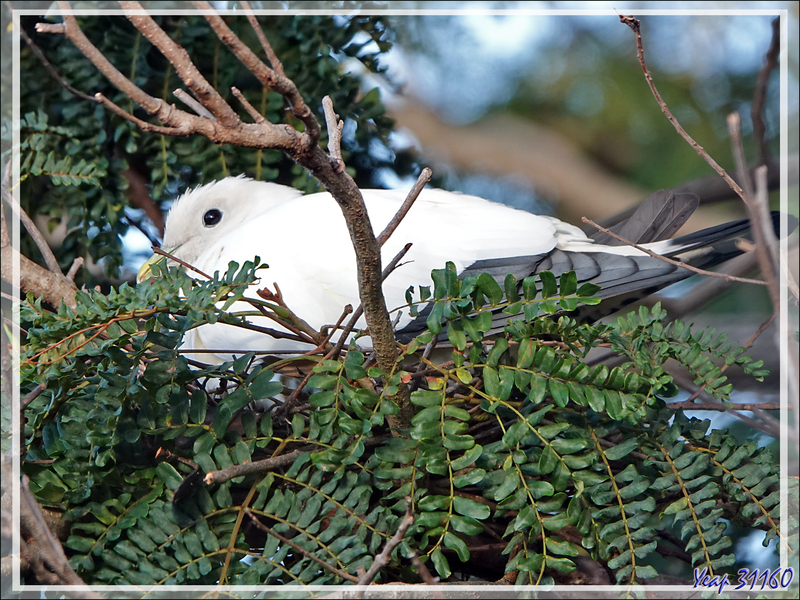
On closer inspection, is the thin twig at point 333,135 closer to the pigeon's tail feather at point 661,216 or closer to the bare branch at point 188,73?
the bare branch at point 188,73

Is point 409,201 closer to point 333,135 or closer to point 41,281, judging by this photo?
point 333,135

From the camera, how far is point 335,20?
1.27m

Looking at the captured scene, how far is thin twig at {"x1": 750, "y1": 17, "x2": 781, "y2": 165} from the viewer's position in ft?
2.82

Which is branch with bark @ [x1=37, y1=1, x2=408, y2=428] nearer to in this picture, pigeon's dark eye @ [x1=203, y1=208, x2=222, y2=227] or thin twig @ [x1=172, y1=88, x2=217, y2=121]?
thin twig @ [x1=172, y1=88, x2=217, y2=121]

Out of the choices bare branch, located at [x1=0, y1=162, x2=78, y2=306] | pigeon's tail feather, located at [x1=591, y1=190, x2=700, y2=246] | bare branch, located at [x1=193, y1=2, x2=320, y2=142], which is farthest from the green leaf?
bare branch, located at [x1=0, y1=162, x2=78, y2=306]

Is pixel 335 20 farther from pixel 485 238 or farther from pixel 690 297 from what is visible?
pixel 690 297

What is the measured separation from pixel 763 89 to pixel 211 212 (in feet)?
3.02

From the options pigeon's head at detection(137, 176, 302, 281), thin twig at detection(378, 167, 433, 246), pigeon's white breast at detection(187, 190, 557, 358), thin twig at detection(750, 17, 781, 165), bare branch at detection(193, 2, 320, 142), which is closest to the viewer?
bare branch at detection(193, 2, 320, 142)

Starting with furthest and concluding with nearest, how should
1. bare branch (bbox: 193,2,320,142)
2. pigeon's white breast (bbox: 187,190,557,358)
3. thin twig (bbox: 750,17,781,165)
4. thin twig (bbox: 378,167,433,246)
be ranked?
1. pigeon's white breast (bbox: 187,190,557,358)
2. thin twig (bbox: 750,17,781,165)
3. thin twig (bbox: 378,167,433,246)
4. bare branch (bbox: 193,2,320,142)

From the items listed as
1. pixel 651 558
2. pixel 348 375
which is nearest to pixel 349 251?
pixel 348 375

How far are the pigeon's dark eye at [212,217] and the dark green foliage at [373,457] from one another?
510mm

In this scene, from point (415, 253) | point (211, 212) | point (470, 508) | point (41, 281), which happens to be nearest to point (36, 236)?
point (41, 281)

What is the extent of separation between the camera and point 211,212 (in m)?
1.27

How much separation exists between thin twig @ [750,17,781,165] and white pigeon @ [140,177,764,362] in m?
0.17
